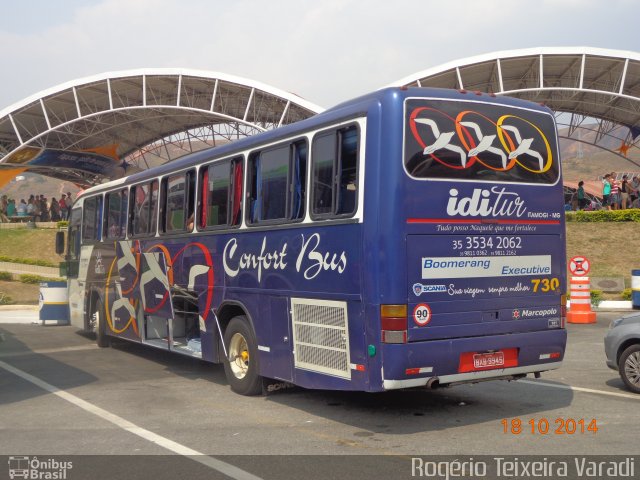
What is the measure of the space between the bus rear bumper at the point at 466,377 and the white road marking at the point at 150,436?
169 cm

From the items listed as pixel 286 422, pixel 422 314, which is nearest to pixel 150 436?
pixel 286 422

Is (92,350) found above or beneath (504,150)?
beneath

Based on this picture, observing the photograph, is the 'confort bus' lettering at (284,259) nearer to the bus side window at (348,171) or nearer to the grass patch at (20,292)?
the bus side window at (348,171)

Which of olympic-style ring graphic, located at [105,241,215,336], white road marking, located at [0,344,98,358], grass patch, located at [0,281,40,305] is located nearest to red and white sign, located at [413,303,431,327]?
olympic-style ring graphic, located at [105,241,215,336]

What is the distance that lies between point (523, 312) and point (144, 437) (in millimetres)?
4090

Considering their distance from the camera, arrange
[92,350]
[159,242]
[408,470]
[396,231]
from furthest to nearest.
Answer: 1. [92,350]
2. [159,242]
3. [396,231]
4. [408,470]

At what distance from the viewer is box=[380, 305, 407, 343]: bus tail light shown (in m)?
6.81

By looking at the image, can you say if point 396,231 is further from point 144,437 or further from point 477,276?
point 144,437

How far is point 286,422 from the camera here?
25.3 feet

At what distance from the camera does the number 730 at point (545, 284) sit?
7762 mm

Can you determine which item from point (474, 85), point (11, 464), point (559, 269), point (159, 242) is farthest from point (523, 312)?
point (474, 85)

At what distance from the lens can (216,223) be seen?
382 inches

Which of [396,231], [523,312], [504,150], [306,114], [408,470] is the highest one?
[306,114]

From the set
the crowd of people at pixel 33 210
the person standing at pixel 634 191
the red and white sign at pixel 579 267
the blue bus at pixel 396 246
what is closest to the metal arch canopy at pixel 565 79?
the person standing at pixel 634 191
